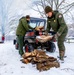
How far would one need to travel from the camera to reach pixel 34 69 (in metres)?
6.51

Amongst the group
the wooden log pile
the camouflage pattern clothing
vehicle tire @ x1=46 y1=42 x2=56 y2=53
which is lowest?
the wooden log pile

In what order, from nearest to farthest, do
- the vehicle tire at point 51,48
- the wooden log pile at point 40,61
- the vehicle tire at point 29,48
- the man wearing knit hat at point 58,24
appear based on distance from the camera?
the wooden log pile at point 40,61 < the man wearing knit hat at point 58,24 < the vehicle tire at point 29,48 < the vehicle tire at point 51,48

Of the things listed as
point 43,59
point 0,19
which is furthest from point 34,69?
point 0,19

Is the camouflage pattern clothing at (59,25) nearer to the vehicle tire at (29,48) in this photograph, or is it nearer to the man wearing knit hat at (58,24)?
the man wearing knit hat at (58,24)

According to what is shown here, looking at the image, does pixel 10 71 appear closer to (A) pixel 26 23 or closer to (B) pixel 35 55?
(B) pixel 35 55

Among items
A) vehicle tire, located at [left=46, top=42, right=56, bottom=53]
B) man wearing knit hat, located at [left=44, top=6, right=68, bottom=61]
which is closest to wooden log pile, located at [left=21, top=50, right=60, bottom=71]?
man wearing knit hat, located at [left=44, top=6, right=68, bottom=61]

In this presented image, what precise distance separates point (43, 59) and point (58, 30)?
3.85 ft

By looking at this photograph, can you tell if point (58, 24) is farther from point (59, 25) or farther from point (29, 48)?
point (29, 48)

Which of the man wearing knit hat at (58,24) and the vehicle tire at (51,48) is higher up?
the man wearing knit hat at (58,24)

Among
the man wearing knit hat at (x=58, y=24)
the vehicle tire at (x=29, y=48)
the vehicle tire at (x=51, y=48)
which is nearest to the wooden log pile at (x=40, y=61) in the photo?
the man wearing knit hat at (x=58, y=24)

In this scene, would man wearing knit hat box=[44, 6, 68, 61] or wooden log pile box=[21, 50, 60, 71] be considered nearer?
wooden log pile box=[21, 50, 60, 71]

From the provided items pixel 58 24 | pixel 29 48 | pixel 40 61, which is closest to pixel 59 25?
pixel 58 24

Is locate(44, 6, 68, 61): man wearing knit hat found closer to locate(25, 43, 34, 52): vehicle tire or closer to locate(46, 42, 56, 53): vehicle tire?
locate(25, 43, 34, 52): vehicle tire

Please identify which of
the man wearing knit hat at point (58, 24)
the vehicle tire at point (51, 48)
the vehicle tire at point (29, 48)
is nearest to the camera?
the man wearing knit hat at point (58, 24)
